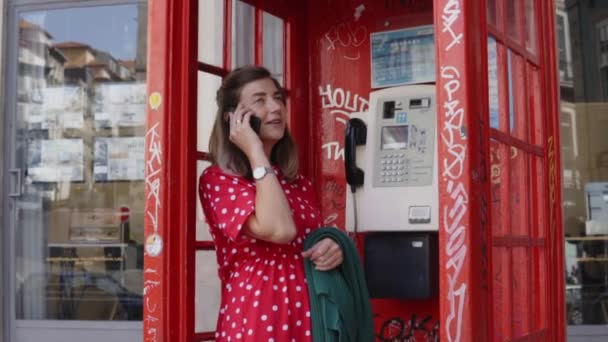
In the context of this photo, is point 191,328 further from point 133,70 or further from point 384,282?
point 133,70

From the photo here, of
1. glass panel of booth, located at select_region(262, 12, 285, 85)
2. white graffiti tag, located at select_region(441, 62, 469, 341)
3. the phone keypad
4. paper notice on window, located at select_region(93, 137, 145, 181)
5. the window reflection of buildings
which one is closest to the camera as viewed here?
white graffiti tag, located at select_region(441, 62, 469, 341)

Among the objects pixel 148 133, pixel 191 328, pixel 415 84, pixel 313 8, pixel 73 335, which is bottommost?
pixel 73 335

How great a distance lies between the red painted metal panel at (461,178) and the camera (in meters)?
2.24

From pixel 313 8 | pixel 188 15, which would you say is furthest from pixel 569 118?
pixel 188 15

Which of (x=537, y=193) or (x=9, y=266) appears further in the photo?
(x=9, y=266)

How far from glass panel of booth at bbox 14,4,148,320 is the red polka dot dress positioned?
3630mm

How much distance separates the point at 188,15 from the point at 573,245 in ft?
11.8

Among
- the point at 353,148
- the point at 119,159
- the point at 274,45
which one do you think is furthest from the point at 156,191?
Result: the point at 119,159

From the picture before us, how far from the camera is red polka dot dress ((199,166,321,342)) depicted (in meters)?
A: 2.54

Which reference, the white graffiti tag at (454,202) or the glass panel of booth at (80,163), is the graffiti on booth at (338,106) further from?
the glass panel of booth at (80,163)

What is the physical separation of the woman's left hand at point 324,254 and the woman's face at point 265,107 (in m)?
0.38

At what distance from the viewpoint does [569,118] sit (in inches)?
230

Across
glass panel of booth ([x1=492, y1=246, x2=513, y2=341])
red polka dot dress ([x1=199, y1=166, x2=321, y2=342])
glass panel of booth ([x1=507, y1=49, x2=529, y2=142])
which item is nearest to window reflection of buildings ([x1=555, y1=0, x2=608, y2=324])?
glass panel of booth ([x1=507, y1=49, x2=529, y2=142])

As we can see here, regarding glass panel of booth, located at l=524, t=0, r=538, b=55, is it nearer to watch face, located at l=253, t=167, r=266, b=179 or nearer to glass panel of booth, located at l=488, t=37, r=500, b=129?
glass panel of booth, located at l=488, t=37, r=500, b=129
